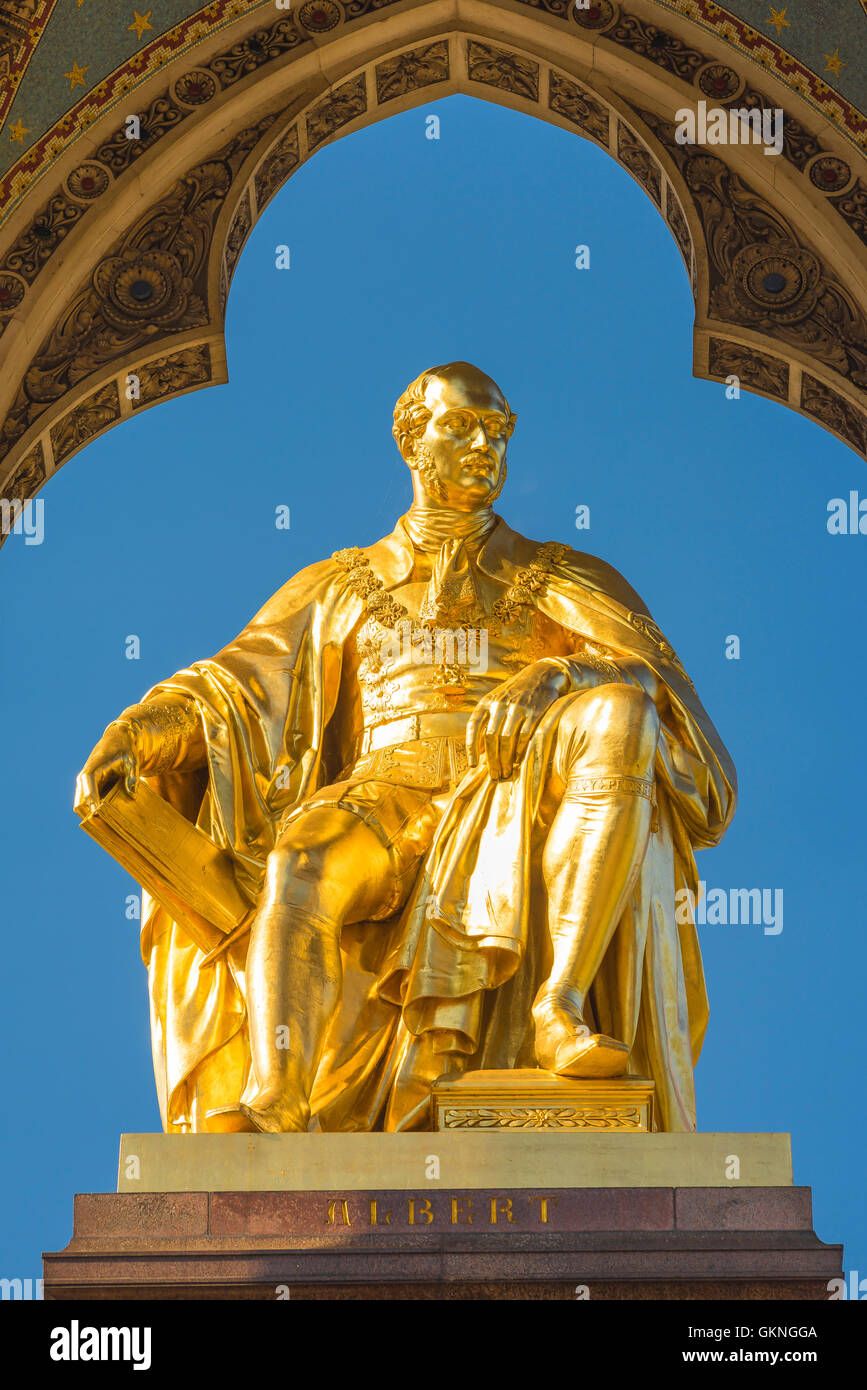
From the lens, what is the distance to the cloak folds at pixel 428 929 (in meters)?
6.57

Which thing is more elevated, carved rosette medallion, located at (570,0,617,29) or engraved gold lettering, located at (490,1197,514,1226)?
carved rosette medallion, located at (570,0,617,29)

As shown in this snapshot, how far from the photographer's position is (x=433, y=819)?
7.00 m

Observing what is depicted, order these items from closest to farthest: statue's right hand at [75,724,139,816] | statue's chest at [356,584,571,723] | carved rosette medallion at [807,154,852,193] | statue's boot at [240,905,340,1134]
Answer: statue's boot at [240,905,340,1134], statue's right hand at [75,724,139,816], statue's chest at [356,584,571,723], carved rosette medallion at [807,154,852,193]

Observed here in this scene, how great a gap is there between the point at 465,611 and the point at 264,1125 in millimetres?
2030

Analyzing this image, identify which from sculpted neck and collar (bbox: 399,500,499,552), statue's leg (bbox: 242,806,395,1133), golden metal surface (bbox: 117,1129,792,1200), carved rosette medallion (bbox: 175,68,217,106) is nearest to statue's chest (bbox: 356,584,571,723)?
sculpted neck and collar (bbox: 399,500,499,552)

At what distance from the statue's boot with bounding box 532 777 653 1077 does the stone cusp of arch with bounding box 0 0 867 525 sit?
2845mm

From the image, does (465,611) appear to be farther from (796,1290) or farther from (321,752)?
(796,1290)

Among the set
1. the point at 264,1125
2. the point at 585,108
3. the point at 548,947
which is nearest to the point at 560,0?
the point at 585,108

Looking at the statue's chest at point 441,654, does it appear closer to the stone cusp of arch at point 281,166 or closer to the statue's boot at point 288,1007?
the statue's boot at point 288,1007

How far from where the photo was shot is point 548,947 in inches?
266

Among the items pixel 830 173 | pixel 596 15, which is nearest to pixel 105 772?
pixel 830 173

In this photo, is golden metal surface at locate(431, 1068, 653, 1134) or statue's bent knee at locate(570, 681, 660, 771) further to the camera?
statue's bent knee at locate(570, 681, 660, 771)

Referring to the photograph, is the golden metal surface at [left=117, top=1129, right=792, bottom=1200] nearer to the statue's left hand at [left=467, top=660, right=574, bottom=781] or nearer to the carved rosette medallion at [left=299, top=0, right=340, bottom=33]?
the statue's left hand at [left=467, top=660, right=574, bottom=781]

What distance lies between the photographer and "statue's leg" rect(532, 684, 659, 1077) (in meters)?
6.40
